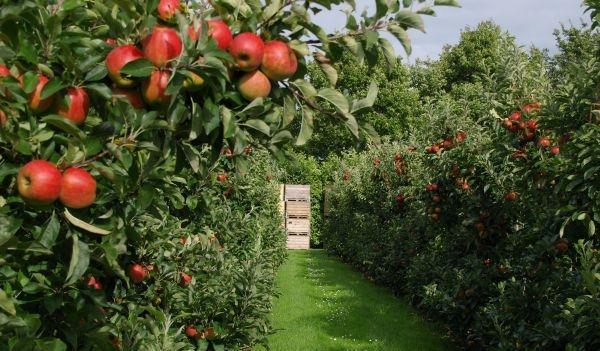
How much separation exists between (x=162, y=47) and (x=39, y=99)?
34 centimetres

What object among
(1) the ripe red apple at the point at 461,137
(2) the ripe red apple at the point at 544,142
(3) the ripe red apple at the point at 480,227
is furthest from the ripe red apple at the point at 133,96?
(1) the ripe red apple at the point at 461,137

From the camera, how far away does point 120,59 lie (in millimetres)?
1364

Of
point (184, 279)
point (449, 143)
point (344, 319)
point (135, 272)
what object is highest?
point (449, 143)

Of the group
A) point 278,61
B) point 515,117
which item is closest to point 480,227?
point 515,117

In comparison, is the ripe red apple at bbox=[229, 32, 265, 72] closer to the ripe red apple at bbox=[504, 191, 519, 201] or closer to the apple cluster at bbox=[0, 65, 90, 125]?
the apple cluster at bbox=[0, 65, 90, 125]

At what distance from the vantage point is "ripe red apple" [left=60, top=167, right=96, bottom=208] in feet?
4.40

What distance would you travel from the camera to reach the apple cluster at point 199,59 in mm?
1364

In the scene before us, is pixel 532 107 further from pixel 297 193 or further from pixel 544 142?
pixel 297 193

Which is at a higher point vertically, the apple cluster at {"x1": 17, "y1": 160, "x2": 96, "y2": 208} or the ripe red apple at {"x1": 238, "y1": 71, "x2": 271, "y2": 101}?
the ripe red apple at {"x1": 238, "y1": 71, "x2": 271, "y2": 101}

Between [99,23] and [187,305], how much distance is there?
2.76 m

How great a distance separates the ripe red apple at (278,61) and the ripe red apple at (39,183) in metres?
0.59

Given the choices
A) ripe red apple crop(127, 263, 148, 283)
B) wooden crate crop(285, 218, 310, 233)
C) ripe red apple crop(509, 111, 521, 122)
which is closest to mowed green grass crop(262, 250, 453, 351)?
ripe red apple crop(127, 263, 148, 283)

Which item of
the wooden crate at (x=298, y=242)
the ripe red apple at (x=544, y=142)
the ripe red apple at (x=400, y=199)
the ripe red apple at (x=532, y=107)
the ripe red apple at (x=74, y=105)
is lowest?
the wooden crate at (x=298, y=242)

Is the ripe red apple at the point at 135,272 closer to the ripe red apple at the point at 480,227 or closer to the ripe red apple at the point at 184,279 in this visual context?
the ripe red apple at the point at 184,279
